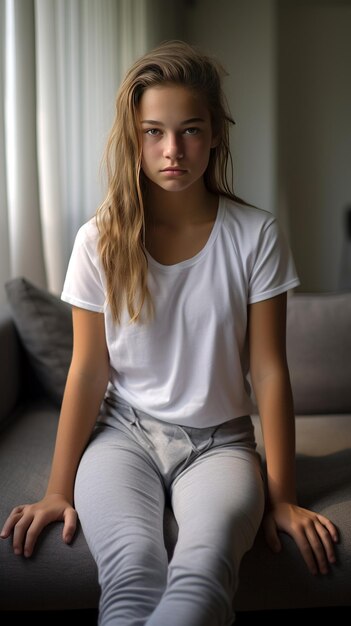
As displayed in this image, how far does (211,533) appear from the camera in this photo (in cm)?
120

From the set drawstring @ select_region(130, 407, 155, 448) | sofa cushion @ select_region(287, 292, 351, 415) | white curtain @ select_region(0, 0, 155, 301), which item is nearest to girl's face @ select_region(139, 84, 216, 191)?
drawstring @ select_region(130, 407, 155, 448)

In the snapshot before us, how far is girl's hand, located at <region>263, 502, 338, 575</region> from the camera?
1363 mm

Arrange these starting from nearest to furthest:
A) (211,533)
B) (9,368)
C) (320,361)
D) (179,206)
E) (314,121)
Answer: (211,533)
(179,206)
(9,368)
(320,361)
(314,121)

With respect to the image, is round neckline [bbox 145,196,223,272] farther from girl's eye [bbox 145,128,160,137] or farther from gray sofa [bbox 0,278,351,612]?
gray sofa [bbox 0,278,351,612]

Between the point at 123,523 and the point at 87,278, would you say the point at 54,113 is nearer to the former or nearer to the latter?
the point at 87,278

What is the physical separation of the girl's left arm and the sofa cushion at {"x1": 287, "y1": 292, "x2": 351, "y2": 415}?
0.69 m

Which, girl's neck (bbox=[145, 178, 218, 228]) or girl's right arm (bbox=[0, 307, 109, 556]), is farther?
girl's neck (bbox=[145, 178, 218, 228])

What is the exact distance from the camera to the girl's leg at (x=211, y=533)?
3.58 feet

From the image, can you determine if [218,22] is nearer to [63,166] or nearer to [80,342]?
[63,166]

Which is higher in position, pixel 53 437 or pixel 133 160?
pixel 133 160

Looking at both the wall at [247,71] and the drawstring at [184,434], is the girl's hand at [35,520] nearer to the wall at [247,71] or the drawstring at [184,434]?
the drawstring at [184,434]

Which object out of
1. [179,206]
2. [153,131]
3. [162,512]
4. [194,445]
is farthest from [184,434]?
[153,131]

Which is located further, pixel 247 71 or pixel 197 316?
pixel 247 71

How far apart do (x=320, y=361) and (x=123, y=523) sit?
41.4 inches
